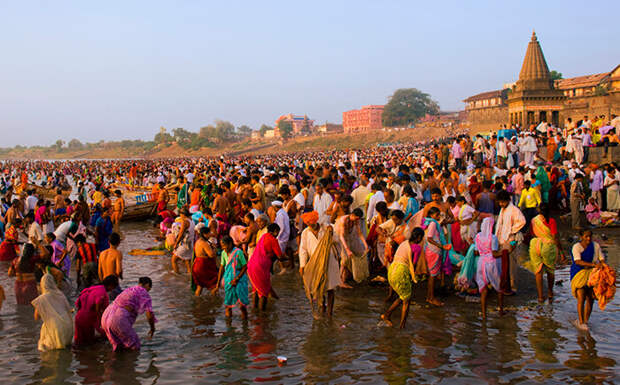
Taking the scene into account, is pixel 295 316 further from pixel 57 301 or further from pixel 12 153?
pixel 12 153

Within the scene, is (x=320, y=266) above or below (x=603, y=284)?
above

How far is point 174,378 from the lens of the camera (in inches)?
185

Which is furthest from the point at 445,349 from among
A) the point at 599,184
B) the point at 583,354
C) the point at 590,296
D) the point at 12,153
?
the point at 12,153

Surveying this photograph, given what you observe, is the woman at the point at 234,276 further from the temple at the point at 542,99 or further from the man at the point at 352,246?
the temple at the point at 542,99

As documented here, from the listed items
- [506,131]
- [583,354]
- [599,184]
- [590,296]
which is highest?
[506,131]

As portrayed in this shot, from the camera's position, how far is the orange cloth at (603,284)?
5.30 m

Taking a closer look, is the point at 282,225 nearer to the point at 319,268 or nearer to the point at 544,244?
the point at 319,268

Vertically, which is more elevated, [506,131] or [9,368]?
[506,131]

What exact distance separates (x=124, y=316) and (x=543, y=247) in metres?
Result: 5.00

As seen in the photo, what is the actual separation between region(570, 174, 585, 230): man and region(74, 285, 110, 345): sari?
9988mm

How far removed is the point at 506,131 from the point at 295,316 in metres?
15.0

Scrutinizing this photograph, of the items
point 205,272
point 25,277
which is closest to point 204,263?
point 205,272

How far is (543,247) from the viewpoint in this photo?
6438 millimetres

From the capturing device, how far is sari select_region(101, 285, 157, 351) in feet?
16.6
